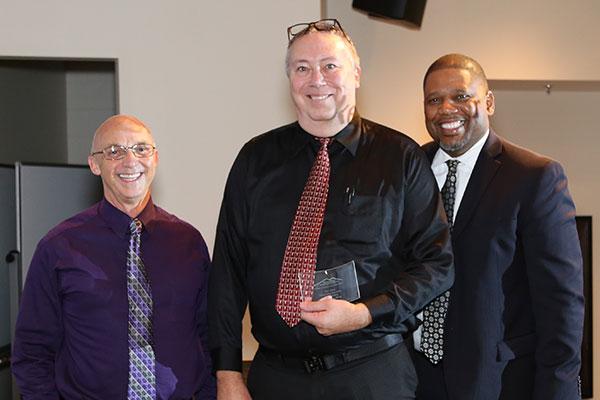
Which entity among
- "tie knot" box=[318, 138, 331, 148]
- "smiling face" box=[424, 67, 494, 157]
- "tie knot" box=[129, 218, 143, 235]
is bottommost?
"tie knot" box=[129, 218, 143, 235]

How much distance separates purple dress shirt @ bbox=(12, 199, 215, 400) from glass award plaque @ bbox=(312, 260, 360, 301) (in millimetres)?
597

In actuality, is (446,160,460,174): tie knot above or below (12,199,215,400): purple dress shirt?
above

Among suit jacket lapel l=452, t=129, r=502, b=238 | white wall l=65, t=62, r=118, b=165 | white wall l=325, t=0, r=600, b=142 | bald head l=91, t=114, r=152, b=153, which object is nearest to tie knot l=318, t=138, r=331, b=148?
suit jacket lapel l=452, t=129, r=502, b=238

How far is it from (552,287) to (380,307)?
606 millimetres

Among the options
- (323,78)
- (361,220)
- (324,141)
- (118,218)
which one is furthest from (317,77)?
(118,218)

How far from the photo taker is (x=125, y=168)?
9.39ft

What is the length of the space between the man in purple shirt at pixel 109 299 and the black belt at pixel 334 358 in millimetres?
429

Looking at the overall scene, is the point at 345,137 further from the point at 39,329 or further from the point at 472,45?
the point at 472,45

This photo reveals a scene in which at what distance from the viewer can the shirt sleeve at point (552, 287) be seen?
109 inches

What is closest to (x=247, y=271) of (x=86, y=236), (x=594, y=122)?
(x=86, y=236)

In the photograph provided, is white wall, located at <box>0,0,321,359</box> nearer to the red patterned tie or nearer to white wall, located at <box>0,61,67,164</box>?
white wall, located at <box>0,61,67,164</box>

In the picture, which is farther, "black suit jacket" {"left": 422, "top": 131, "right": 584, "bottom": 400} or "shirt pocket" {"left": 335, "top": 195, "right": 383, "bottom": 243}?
"black suit jacket" {"left": 422, "top": 131, "right": 584, "bottom": 400}

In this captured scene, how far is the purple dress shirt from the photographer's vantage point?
279cm

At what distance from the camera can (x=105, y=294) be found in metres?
2.79
